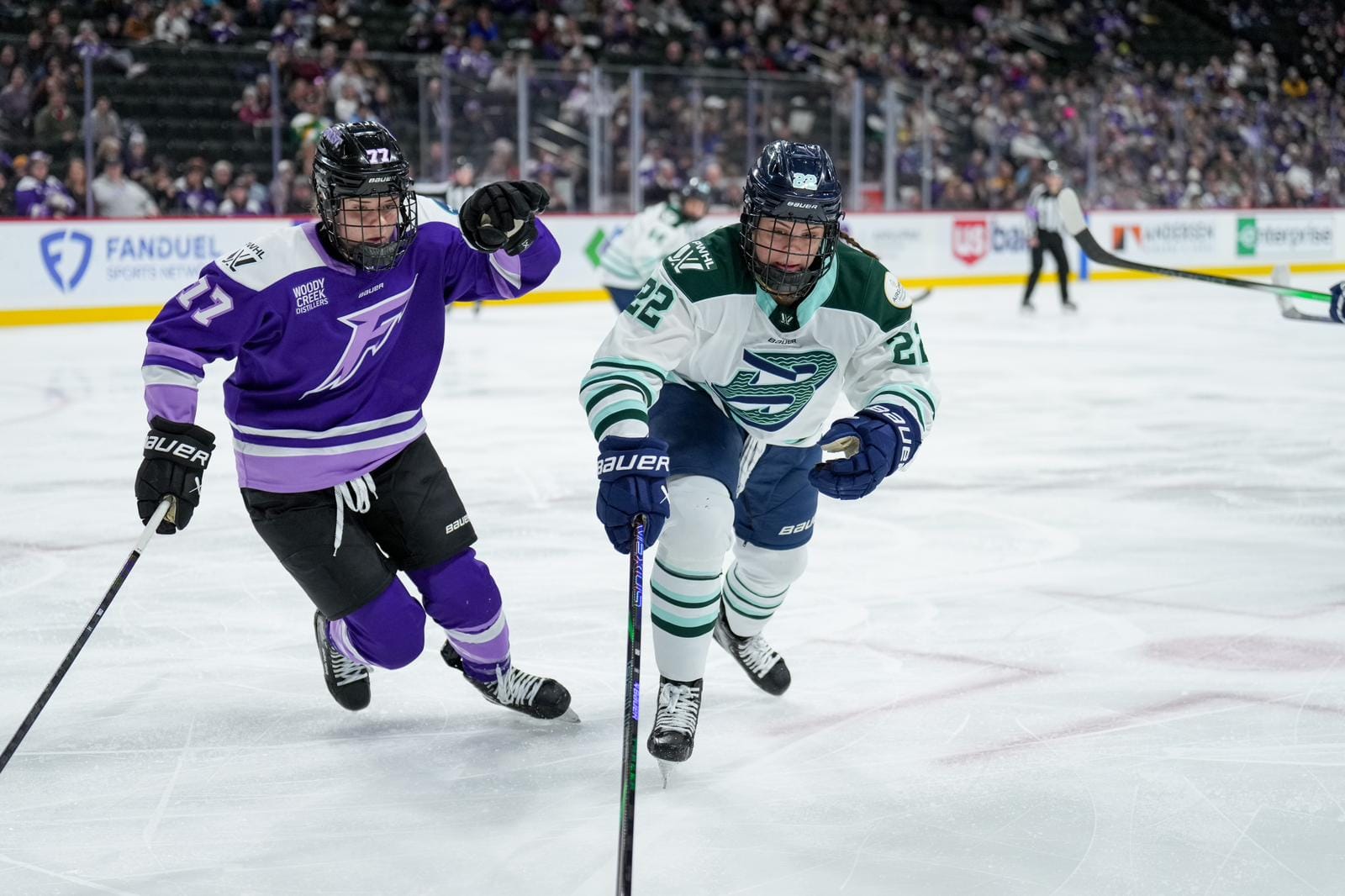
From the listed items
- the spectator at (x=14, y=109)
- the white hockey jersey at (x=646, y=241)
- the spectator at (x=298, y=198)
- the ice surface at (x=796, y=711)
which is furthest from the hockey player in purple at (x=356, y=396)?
the spectator at (x=298, y=198)

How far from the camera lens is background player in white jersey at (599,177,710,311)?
8.75 metres

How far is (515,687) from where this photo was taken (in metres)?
2.94

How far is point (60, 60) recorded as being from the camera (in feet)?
37.0

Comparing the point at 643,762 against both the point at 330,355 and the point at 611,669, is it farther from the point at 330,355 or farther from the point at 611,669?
the point at 330,355

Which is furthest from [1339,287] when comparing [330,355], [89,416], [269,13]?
[269,13]

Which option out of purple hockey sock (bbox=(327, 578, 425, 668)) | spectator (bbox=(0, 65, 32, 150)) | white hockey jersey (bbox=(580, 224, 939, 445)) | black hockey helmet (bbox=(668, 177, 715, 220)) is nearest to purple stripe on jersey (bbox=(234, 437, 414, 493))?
purple hockey sock (bbox=(327, 578, 425, 668))

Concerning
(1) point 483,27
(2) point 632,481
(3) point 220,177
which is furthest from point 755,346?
(1) point 483,27

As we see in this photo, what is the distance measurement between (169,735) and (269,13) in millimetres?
12258

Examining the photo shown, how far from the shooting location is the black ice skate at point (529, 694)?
2930mm

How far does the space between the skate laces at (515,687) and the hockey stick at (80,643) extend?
2.25 feet

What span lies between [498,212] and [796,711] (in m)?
1.09

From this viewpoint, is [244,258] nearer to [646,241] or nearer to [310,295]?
[310,295]

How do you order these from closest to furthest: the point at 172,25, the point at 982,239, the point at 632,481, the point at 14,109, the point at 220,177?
the point at 632,481 → the point at 14,109 → the point at 220,177 → the point at 172,25 → the point at 982,239

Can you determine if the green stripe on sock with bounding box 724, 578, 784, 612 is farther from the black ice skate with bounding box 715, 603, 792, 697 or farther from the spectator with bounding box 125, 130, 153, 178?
the spectator with bounding box 125, 130, 153, 178
